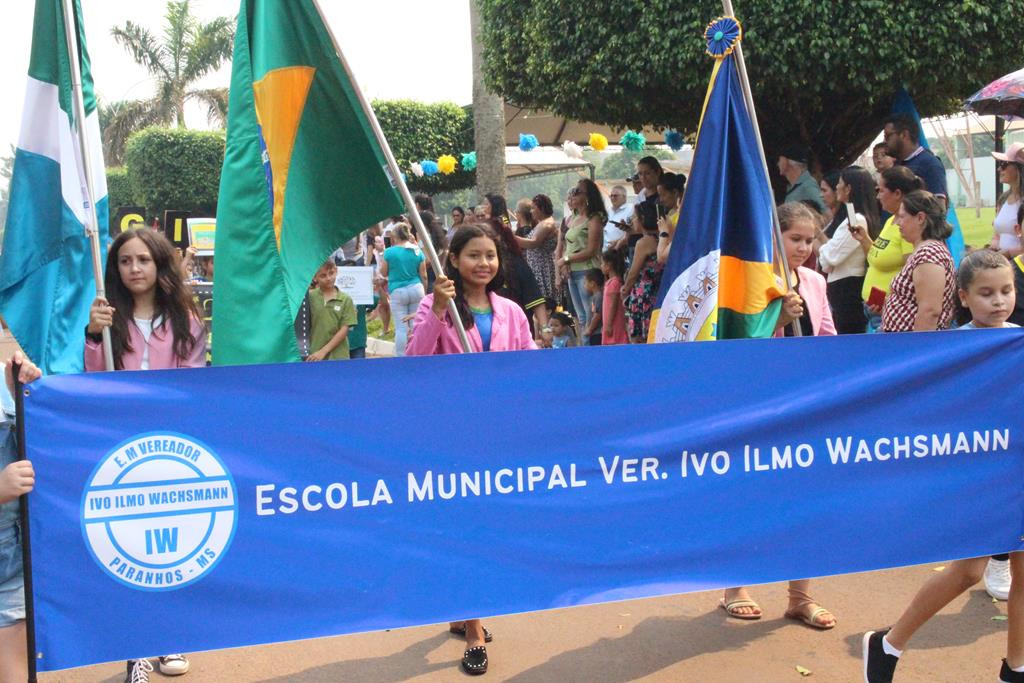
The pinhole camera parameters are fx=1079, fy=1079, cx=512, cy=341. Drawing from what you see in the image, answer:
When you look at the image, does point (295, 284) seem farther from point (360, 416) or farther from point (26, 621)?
point (26, 621)

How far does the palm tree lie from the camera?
50.9m

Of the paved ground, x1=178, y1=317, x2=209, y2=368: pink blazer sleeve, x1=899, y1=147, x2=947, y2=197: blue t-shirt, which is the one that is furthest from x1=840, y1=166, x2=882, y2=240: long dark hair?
x1=178, y1=317, x2=209, y2=368: pink blazer sleeve

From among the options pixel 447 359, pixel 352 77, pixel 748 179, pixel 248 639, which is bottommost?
pixel 248 639

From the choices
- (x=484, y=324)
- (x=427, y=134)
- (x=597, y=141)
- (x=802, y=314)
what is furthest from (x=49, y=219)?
(x=427, y=134)

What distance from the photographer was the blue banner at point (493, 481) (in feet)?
9.84

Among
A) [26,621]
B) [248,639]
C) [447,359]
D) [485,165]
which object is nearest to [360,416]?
[447,359]

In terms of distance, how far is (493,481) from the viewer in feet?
10.9

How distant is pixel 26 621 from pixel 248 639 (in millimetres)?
598

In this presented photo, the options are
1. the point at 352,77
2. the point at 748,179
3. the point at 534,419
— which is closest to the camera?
the point at 534,419

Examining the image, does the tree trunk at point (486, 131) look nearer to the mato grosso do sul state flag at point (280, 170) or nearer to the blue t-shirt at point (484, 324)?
the blue t-shirt at point (484, 324)

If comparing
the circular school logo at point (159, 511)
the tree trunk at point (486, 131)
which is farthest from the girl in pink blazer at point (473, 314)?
the tree trunk at point (486, 131)

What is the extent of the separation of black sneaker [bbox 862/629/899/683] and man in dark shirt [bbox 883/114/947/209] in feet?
14.4

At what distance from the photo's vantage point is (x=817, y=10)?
829 cm

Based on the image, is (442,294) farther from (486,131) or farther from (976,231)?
(976,231)
